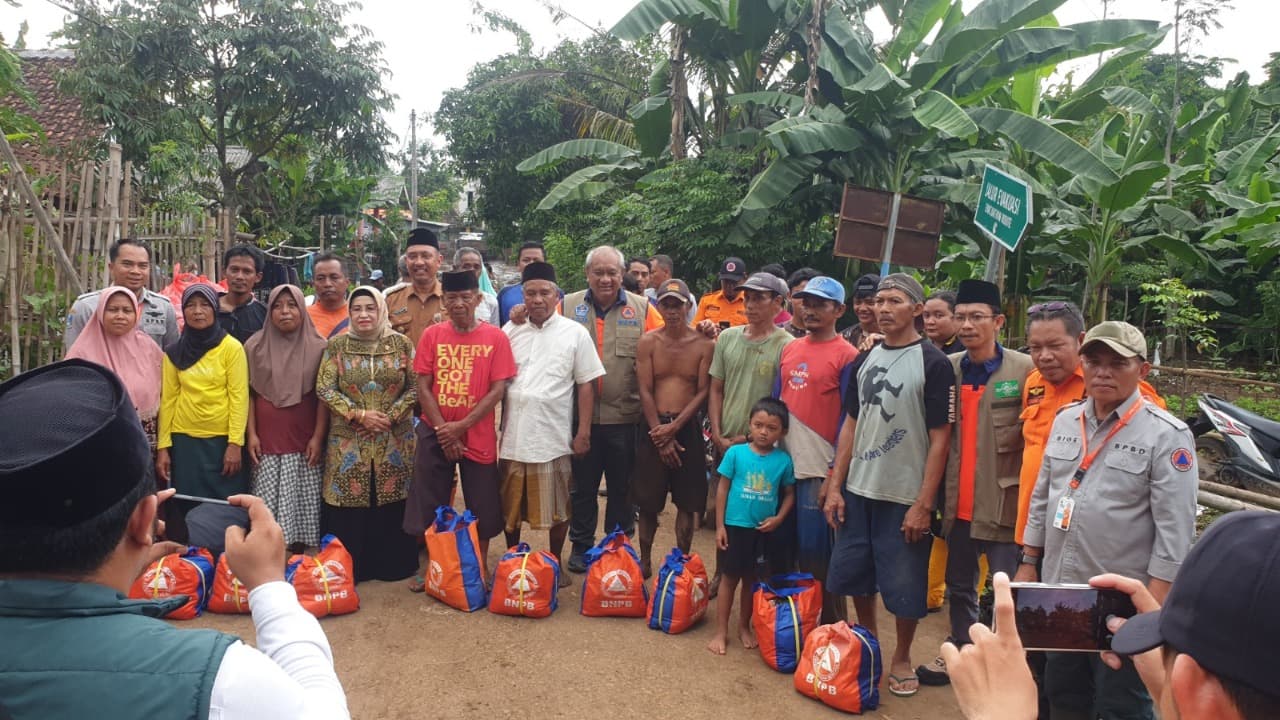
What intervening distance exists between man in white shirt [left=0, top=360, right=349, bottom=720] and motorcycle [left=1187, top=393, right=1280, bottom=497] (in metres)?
7.51

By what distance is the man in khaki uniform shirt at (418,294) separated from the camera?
5660 mm

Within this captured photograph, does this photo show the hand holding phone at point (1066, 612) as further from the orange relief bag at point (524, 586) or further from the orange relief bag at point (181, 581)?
the orange relief bag at point (181, 581)

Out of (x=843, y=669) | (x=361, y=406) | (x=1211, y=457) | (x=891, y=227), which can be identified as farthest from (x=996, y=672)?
(x=1211, y=457)

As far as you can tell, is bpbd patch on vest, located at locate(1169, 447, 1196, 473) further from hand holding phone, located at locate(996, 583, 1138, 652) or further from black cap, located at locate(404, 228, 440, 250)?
black cap, located at locate(404, 228, 440, 250)

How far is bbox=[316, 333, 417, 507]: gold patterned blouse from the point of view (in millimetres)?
4887

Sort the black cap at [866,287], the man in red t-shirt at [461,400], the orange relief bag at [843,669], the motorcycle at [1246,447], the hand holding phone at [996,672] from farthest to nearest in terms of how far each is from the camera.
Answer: the motorcycle at [1246,447] → the black cap at [866,287] → the man in red t-shirt at [461,400] → the orange relief bag at [843,669] → the hand holding phone at [996,672]

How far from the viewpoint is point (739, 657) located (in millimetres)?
4125

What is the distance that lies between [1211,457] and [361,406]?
763 centimetres

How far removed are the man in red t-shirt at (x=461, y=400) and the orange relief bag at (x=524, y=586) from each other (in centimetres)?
35

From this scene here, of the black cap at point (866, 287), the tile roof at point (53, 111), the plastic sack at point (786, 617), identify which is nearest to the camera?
the plastic sack at point (786, 617)

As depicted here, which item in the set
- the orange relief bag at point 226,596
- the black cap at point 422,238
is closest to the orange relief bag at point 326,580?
the orange relief bag at point 226,596

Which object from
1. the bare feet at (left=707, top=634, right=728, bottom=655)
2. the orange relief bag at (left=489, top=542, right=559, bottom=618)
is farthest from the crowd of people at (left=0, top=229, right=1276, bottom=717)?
the orange relief bag at (left=489, top=542, right=559, bottom=618)

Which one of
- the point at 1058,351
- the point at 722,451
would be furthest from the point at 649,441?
the point at 1058,351

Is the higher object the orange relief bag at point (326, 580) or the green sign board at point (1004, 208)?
the green sign board at point (1004, 208)
